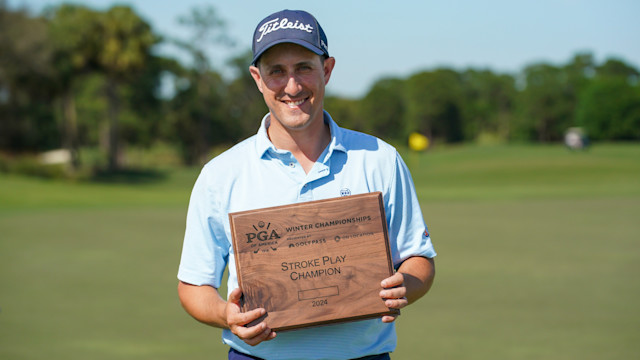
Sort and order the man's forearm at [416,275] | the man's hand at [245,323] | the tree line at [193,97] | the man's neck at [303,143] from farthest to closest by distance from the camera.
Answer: the tree line at [193,97] → the man's neck at [303,143] → the man's forearm at [416,275] → the man's hand at [245,323]

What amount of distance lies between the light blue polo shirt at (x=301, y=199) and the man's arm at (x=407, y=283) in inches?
1.8

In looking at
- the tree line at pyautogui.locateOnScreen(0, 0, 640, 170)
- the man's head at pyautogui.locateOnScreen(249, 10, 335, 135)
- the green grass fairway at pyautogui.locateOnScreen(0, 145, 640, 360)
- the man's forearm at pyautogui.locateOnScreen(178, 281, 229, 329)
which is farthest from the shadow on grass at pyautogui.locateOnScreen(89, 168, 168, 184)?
the man's head at pyautogui.locateOnScreen(249, 10, 335, 135)

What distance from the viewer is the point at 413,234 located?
9.07 feet

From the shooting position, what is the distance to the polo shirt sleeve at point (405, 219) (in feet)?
8.96

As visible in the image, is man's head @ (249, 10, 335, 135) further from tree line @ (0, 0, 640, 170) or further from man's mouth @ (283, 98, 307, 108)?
tree line @ (0, 0, 640, 170)

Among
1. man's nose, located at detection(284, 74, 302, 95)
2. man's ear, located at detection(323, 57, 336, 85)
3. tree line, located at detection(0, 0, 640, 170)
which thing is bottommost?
man's nose, located at detection(284, 74, 302, 95)

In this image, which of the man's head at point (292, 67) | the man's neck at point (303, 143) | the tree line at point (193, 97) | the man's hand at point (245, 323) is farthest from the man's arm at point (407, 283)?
the tree line at point (193, 97)

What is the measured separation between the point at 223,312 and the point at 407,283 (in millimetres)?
696

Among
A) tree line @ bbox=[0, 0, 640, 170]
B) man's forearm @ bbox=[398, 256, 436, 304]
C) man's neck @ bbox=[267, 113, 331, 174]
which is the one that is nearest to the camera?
man's forearm @ bbox=[398, 256, 436, 304]

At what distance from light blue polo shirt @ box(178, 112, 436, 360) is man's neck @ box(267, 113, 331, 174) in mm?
53

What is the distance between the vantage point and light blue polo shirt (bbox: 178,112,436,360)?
8.73 ft

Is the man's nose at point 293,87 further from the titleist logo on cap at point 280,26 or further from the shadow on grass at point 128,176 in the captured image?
the shadow on grass at point 128,176

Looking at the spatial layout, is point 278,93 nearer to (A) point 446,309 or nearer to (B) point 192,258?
(B) point 192,258

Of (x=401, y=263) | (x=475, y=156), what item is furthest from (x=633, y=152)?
(x=401, y=263)
